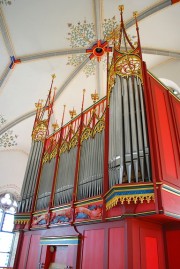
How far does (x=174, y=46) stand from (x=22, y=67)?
4.23 meters

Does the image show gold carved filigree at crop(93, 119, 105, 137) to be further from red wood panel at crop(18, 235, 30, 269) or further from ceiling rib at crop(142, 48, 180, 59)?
ceiling rib at crop(142, 48, 180, 59)

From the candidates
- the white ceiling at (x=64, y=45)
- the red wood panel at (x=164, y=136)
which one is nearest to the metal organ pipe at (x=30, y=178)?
the white ceiling at (x=64, y=45)

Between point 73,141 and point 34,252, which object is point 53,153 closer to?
point 73,141

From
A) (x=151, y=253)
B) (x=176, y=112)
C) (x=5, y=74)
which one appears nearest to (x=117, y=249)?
(x=151, y=253)

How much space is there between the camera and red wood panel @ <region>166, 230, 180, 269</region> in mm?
2848

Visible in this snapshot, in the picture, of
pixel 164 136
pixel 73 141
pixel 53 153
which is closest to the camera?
pixel 164 136

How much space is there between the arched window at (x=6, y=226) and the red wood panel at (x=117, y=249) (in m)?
6.76

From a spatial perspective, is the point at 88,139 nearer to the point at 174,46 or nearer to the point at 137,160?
the point at 137,160

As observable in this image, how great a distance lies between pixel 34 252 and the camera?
4.37m

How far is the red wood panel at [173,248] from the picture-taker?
2.85 m

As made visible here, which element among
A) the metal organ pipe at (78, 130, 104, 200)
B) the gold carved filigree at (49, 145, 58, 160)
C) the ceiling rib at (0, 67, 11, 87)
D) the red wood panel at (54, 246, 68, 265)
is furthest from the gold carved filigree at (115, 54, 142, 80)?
the ceiling rib at (0, 67, 11, 87)

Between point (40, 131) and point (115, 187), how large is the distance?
14.1 feet

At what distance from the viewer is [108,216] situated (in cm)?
307

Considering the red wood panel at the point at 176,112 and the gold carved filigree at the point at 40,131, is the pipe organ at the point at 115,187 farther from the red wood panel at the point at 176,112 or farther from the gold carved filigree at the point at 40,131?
the gold carved filigree at the point at 40,131
